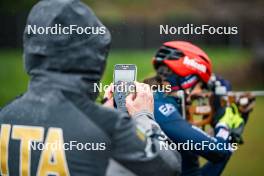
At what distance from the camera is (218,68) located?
8.60 metres

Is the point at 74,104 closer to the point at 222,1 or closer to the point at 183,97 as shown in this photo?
the point at 183,97

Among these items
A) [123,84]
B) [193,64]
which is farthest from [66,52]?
[193,64]

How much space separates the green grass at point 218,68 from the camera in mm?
5277

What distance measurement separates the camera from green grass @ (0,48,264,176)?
5277mm

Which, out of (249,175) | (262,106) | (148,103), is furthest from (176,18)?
(148,103)

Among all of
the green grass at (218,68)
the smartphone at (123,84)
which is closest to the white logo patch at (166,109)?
the smartphone at (123,84)

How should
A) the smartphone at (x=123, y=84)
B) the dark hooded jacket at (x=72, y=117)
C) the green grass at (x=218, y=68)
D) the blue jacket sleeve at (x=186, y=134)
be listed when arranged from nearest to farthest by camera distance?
1. the dark hooded jacket at (x=72, y=117)
2. the smartphone at (x=123, y=84)
3. the blue jacket sleeve at (x=186, y=134)
4. the green grass at (x=218, y=68)

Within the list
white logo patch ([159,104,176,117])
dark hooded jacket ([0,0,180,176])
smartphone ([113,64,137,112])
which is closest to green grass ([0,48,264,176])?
white logo patch ([159,104,176,117])

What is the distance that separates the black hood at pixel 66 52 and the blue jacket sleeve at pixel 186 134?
0.83 meters

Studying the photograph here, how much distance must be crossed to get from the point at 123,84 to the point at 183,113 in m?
0.80

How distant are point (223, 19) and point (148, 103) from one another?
7.66 meters

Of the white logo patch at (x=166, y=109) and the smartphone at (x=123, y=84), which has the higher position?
the smartphone at (x=123, y=84)

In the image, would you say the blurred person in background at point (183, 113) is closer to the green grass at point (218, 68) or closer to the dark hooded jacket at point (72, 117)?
the dark hooded jacket at point (72, 117)

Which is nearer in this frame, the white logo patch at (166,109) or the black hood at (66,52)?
the black hood at (66,52)
